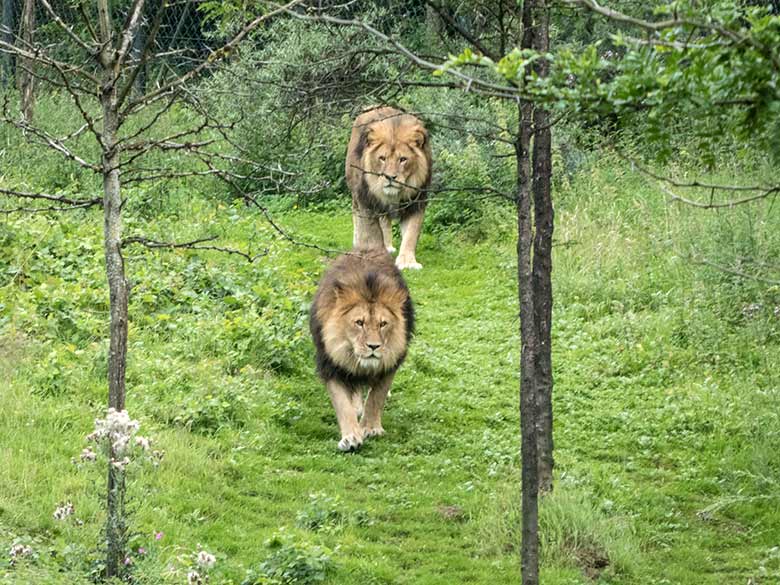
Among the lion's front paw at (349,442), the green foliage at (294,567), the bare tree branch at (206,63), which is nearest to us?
the bare tree branch at (206,63)

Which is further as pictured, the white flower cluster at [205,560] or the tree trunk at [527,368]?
the tree trunk at [527,368]

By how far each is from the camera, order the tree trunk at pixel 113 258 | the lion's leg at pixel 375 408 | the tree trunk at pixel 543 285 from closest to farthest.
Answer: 1. the tree trunk at pixel 113 258
2. the tree trunk at pixel 543 285
3. the lion's leg at pixel 375 408

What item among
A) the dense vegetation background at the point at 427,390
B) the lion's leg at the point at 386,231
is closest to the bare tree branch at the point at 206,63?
the dense vegetation background at the point at 427,390


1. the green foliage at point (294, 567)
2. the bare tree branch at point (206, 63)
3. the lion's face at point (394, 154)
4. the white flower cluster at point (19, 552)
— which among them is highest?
the lion's face at point (394, 154)

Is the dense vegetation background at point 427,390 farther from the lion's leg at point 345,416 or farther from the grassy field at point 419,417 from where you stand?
the lion's leg at point 345,416

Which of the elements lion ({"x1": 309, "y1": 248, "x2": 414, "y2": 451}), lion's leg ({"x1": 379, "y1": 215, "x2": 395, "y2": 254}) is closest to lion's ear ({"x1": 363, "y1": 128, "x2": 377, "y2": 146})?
lion's leg ({"x1": 379, "y1": 215, "x2": 395, "y2": 254})

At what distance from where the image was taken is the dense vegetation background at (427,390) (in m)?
6.54

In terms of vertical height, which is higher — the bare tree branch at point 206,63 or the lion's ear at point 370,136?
the lion's ear at point 370,136

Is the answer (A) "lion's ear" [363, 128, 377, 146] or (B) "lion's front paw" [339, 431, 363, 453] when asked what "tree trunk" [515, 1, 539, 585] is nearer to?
(B) "lion's front paw" [339, 431, 363, 453]

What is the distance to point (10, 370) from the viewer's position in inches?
335

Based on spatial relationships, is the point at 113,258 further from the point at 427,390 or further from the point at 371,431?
the point at 427,390

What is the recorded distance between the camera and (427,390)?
9844 mm

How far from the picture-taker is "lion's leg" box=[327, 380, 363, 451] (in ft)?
27.7

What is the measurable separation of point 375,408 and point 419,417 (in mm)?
579
